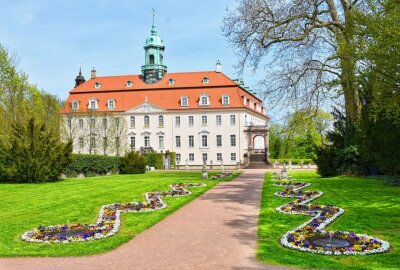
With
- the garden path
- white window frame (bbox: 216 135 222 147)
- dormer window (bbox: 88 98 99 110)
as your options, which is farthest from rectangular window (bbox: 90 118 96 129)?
the garden path

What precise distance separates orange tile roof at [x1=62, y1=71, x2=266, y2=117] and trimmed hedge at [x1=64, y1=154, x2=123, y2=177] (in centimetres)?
2029

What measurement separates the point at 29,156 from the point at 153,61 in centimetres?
3927

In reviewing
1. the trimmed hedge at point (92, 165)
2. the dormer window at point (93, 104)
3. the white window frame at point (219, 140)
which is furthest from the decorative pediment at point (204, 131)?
the trimmed hedge at point (92, 165)

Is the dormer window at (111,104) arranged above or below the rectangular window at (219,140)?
above

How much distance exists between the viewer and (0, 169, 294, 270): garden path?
276 inches

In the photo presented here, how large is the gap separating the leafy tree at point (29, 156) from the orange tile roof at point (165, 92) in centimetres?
3291

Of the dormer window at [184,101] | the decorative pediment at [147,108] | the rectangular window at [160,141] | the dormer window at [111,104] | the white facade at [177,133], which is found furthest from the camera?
the dormer window at [111,104]

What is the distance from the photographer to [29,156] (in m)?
25.5

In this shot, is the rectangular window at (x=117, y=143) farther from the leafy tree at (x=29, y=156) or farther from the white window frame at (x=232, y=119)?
the leafy tree at (x=29, y=156)

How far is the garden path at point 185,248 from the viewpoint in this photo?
7000 millimetres

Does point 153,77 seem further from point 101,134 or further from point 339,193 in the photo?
point 339,193

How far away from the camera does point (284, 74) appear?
25203 mm

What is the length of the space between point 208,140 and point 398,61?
46.4m

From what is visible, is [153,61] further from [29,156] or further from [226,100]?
[29,156]
